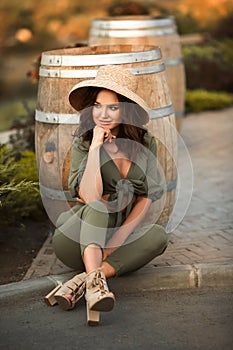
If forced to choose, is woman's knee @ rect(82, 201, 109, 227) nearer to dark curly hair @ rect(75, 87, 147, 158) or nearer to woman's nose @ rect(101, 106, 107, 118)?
dark curly hair @ rect(75, 87, 147, 158)

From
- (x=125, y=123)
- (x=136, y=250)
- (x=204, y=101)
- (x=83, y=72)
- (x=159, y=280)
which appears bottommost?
(x=204, y=101)

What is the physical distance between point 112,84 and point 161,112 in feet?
2.71

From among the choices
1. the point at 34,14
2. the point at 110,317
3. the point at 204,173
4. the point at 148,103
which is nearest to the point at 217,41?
the point at 34,14

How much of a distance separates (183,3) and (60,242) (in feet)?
47.7

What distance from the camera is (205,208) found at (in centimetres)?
668

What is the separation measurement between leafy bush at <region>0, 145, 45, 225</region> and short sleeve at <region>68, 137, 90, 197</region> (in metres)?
0.41

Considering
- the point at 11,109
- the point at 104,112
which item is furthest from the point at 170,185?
the point at 11,109

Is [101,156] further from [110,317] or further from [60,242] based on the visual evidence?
[110,317]

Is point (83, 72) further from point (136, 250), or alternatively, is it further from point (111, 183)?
point (136, 250)

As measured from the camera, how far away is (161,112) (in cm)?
552

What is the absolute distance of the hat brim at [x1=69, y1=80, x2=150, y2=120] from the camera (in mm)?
4742

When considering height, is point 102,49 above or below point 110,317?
above

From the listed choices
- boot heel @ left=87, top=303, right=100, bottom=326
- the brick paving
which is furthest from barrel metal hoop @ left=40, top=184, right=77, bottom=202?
boot heel @ left=87, top=303, right=100, bottom=326

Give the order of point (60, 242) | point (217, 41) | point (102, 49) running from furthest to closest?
point (217, 41) < point (102, 49) < point (60, 242)
